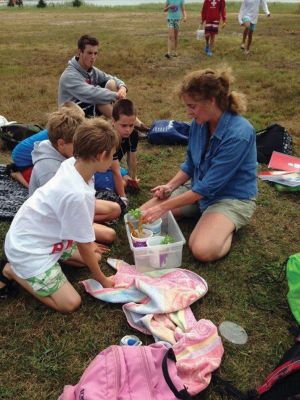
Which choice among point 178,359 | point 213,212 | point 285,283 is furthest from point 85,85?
point 178,359

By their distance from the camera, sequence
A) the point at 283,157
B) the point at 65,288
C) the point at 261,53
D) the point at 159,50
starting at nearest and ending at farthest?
the point at 65,288 → the point at 283,157 → the point at 261,53 → the point at 159,50

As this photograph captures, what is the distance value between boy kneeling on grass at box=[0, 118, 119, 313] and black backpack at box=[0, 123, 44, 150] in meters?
2.42

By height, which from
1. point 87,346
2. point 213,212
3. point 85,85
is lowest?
point 87,346

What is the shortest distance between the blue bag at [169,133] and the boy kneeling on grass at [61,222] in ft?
8.85

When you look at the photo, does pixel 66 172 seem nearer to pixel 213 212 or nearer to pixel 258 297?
pixel 213 212

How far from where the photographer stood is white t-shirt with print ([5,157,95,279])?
7.34 feet

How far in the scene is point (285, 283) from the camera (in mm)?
2766

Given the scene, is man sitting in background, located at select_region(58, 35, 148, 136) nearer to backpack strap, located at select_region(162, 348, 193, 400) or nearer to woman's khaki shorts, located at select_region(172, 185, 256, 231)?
woman's khaki shorts, located at select_region(172, 185, 256, 231)

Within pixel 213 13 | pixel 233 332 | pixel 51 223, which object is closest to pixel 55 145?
pixel 51 223

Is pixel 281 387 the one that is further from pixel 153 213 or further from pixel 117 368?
pixel 153 213

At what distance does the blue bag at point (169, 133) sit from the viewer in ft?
16.4

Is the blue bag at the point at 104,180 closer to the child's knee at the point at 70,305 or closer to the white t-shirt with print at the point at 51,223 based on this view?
the white t-shirt with print at the point at 51,223

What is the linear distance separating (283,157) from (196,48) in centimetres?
769

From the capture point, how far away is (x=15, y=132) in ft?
15.1
